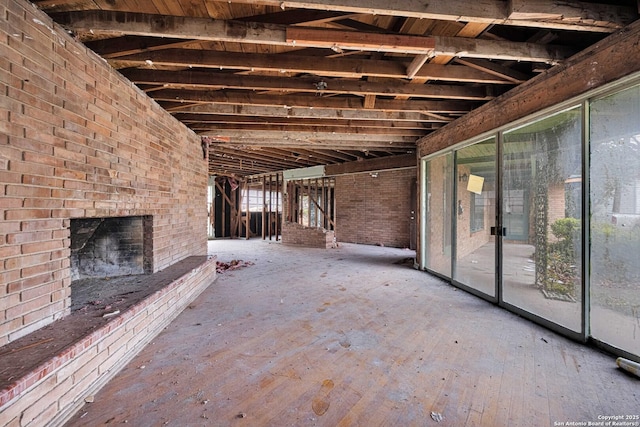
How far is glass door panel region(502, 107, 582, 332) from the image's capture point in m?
2.72

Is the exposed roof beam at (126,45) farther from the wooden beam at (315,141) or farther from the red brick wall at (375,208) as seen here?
the red brick wall at (375,208)

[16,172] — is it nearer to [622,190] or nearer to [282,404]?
[282,404]

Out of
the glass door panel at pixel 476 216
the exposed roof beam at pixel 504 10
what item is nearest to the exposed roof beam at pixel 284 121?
the glass door panel at pixel 476 216

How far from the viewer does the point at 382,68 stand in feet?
9.76

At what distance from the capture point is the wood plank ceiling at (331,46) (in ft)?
7.02

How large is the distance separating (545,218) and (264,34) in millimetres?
3440

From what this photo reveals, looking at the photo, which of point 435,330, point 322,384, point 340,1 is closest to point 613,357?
point 435,330

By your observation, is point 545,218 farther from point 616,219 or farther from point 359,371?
point 359,371

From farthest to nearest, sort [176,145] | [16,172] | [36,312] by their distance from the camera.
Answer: [176,145], [36,312], [16,172]

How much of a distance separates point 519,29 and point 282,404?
3991 millimetres

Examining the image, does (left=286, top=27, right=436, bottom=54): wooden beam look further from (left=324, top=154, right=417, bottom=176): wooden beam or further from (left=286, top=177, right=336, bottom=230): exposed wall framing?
(left=286, top=177, right=336, bottom=230): exposed wall framing

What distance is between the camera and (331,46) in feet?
7.91

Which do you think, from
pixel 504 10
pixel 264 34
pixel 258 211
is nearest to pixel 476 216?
pixel 504 10

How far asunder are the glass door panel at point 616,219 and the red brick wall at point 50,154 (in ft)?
14.8
